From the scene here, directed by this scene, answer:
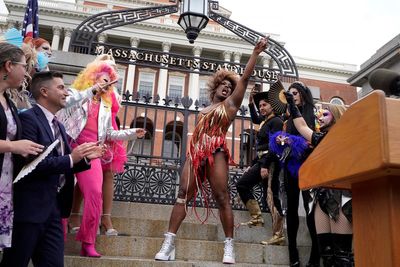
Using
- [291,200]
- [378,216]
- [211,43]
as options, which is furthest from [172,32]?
[378,216]

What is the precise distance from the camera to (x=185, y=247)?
14.4 ft

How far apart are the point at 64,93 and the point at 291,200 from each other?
2.73m

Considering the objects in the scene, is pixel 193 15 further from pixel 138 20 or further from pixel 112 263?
pixel 112 263

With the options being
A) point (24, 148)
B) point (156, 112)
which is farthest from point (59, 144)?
point (156, 112)

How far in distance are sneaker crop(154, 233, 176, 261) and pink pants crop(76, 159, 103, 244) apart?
2.23ft

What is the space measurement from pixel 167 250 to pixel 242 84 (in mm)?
1915

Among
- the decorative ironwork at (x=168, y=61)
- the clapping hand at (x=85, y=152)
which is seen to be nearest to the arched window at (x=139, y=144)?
the decorative ironwork at (x=168, y=61)

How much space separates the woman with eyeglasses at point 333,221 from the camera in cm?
395

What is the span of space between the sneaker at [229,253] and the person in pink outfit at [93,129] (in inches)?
50.3

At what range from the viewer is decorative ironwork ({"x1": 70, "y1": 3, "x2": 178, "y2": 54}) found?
7.45 m

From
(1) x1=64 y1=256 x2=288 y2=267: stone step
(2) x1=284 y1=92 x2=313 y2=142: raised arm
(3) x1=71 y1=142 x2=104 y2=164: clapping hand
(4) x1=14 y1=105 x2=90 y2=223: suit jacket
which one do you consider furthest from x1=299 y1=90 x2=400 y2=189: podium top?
(1) x1=64 y1=256 x2=288 y2=267: stone step

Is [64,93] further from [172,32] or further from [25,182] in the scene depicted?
[172,32]

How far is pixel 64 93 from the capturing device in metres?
3.01

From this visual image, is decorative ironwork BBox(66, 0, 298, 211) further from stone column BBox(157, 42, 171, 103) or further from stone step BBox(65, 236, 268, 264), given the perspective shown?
stone column BBox(157, 42, 171, 103)
